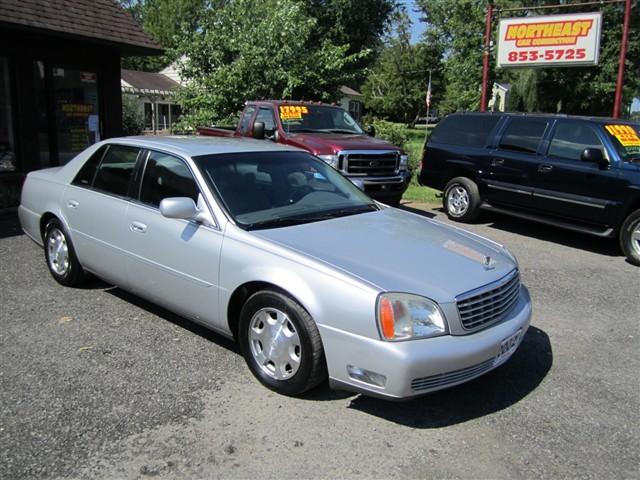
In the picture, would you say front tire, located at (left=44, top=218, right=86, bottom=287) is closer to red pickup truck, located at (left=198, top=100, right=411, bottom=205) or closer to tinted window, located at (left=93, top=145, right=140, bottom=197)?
tinted window, located at (left=93, top=145, right=140, bottom=197)

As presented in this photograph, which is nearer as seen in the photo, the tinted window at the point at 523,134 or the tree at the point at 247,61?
the tinted window at the point at 523,134

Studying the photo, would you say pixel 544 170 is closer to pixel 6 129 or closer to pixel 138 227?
pixel 138 227

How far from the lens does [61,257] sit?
18.4 feet

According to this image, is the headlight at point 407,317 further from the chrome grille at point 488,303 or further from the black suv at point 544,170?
the black suv at point 544,170

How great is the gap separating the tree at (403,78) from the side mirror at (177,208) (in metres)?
55.2

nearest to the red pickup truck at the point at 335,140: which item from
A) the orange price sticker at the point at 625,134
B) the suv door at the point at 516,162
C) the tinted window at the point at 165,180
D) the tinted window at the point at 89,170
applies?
the suv door at the point at 516,162

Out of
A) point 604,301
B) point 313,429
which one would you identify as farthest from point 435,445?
point 604,301

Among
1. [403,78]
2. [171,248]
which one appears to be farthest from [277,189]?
[403,78]

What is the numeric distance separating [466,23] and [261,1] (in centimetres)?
2015

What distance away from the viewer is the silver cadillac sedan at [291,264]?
3.24 meters

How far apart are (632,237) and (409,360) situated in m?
5.77

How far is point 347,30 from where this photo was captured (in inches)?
1359

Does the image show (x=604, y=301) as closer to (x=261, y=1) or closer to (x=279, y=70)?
(x=279, y=70)

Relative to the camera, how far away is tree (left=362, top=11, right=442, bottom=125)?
5809 centimetres
